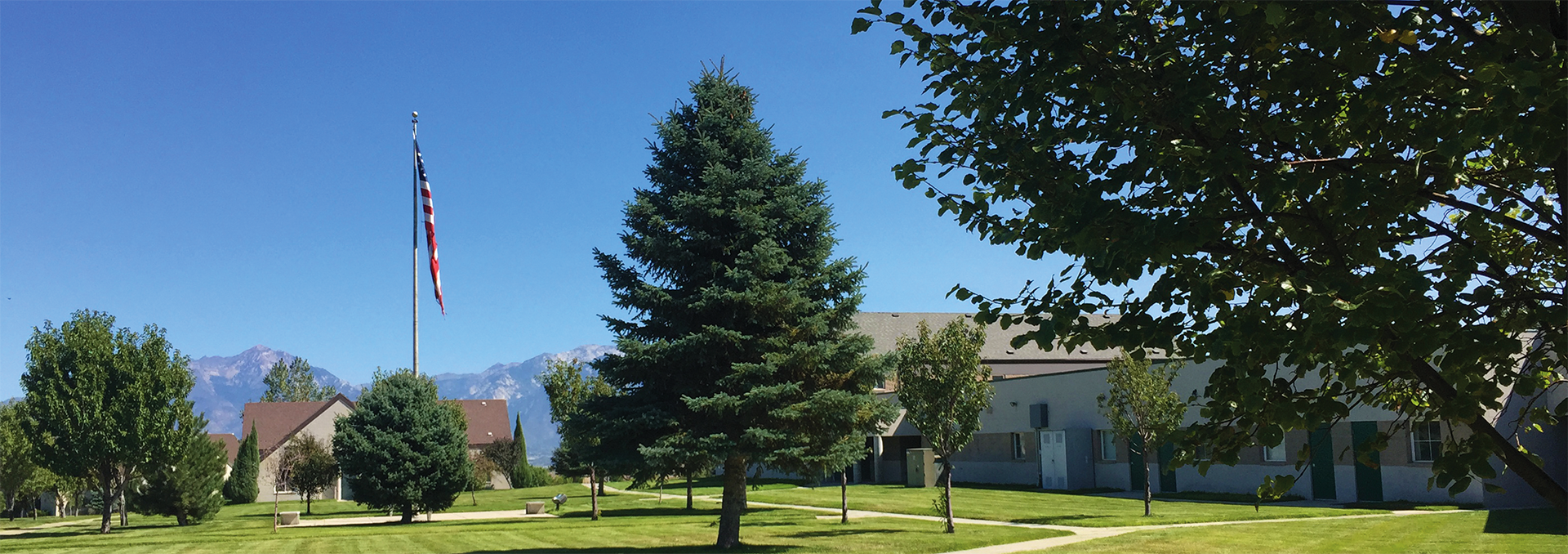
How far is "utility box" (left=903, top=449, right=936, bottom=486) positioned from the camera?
143 feet

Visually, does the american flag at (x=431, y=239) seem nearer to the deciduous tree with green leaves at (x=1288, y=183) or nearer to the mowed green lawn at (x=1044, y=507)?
the mowed green lawn at (x=1044, y=507)

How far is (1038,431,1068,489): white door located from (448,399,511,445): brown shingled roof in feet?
146

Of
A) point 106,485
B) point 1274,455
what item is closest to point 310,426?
point 106,485

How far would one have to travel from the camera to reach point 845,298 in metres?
22.1

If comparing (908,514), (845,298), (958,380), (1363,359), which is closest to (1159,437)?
(1363,359)

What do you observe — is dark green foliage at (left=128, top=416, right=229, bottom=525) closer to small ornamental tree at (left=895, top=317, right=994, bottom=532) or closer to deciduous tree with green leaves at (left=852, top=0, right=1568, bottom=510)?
small ornamental tree at (left=895, top=317, right=994, bottom=532)

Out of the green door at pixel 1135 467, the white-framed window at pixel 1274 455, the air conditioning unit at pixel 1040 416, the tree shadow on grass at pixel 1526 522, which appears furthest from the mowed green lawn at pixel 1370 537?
the air conditioning unit at pixel 1040 416

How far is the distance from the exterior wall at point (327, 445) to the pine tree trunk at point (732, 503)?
44.5 metres

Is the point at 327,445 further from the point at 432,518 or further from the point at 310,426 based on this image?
the point at 432,518

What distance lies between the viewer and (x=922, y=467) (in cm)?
4412

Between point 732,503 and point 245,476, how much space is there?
45.9 m

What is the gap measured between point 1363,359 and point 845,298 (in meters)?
17.0

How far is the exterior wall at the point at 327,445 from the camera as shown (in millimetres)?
60219

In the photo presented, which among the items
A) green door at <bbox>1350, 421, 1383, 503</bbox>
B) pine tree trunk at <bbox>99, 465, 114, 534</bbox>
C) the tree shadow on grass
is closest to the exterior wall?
pine tree trunk at <bbox>99, 465, 114, 534</bbox>
